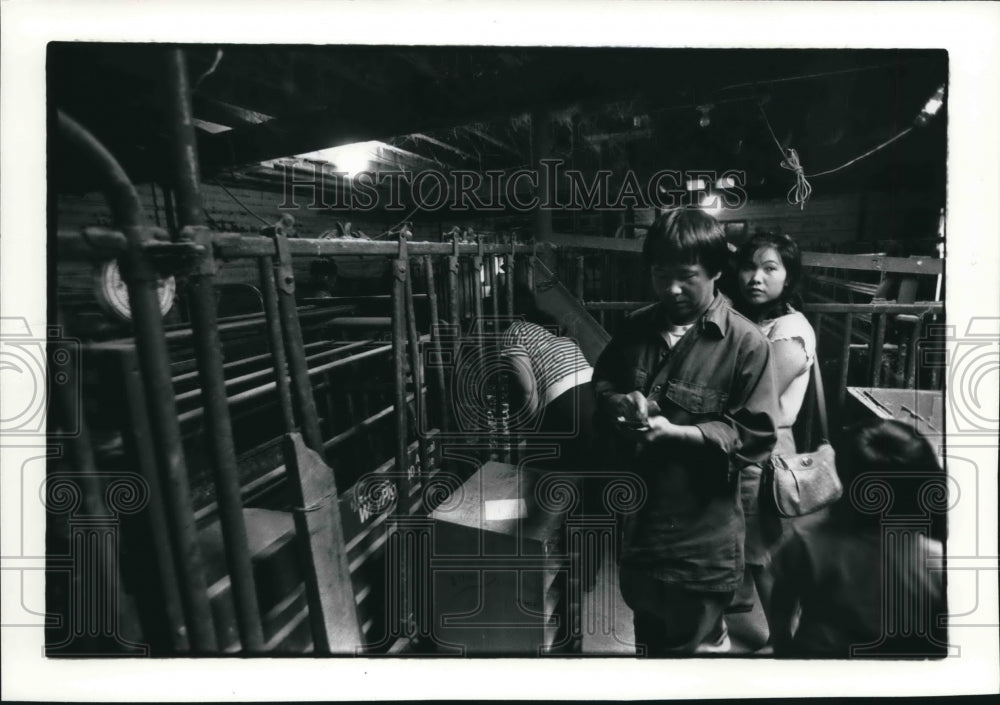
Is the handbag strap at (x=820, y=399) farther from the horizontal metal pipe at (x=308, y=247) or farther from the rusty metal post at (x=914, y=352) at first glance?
the horizontal metal pipe at (x=308, y=247)

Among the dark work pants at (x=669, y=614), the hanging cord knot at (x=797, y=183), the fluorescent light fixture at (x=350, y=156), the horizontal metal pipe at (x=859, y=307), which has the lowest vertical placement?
the dark work pants at (x=669, y=614)

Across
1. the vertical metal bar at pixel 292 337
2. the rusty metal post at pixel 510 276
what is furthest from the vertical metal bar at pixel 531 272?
the vertical metal bar at pixel 292 337

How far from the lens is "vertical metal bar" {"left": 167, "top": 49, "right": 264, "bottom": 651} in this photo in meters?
1.52

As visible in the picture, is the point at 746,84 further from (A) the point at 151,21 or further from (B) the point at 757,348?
(A) the point at 151,21

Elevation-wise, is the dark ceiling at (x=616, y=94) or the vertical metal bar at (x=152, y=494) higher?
the dark ceiling at (x=616, y=94)

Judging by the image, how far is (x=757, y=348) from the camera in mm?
1957

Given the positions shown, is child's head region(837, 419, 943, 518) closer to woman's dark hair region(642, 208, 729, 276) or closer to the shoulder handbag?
the shoulder handbag

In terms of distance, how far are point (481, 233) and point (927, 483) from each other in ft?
7.50

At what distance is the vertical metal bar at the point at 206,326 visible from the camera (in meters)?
1.52

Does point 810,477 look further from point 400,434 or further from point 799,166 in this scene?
point 400,434

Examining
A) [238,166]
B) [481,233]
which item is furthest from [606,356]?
[238,166]

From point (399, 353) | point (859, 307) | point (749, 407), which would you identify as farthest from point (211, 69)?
point (859, 307)

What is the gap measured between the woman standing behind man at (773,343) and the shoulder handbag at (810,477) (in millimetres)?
46

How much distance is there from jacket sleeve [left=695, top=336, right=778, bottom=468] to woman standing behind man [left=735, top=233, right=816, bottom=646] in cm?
Answer: 6
